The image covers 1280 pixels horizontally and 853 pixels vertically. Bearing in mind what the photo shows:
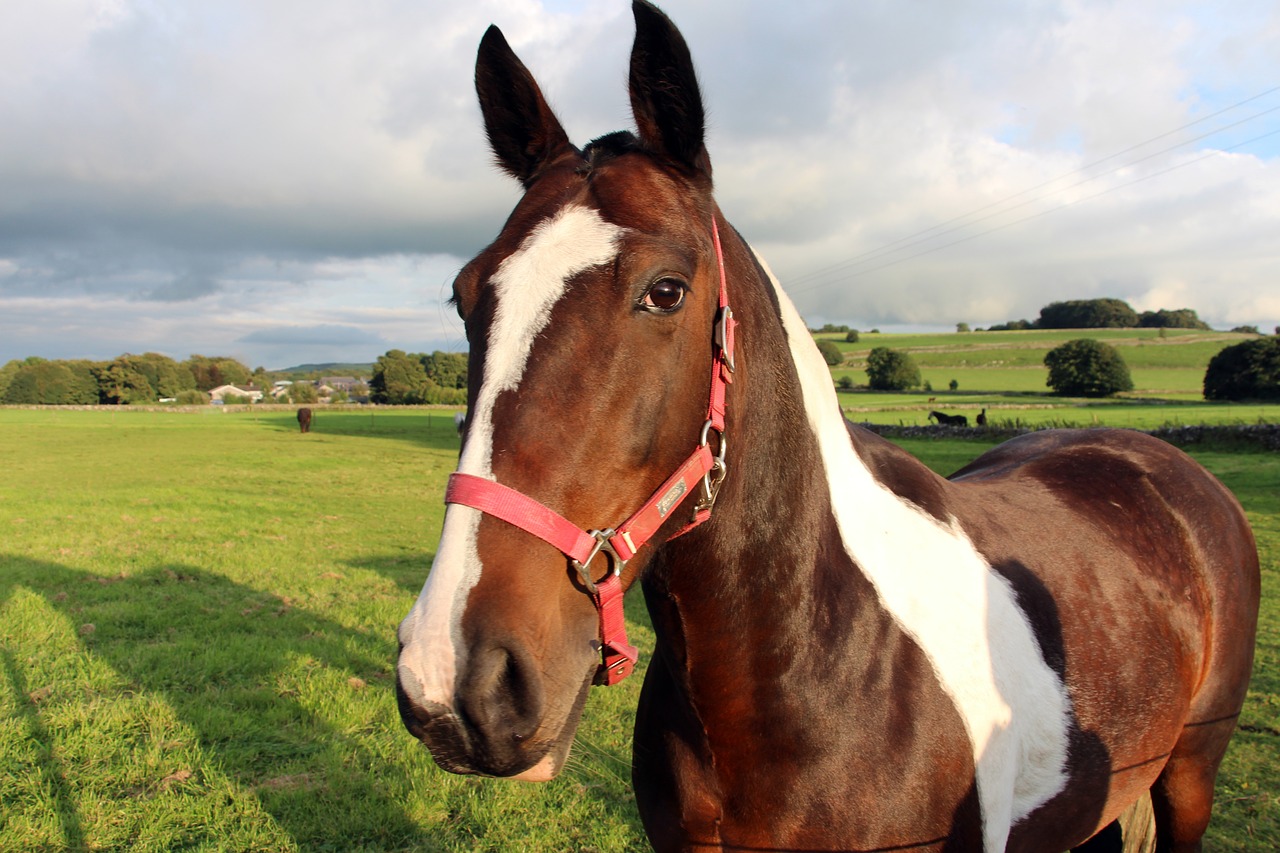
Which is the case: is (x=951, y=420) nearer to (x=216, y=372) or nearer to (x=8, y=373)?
(x=8, y=373)

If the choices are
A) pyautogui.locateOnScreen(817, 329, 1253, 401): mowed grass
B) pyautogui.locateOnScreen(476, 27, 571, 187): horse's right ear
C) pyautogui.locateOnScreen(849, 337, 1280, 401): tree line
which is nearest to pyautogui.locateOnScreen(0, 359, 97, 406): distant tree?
pyautogui.locateOnScreen(817, 329, 1253, 401): mowed grass

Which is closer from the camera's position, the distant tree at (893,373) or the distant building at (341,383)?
the distant tree at (893,373)

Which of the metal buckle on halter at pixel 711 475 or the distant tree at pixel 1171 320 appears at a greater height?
the distant tree at pixel 1171 320

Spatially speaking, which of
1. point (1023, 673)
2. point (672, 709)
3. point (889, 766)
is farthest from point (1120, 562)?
point (672, 709)

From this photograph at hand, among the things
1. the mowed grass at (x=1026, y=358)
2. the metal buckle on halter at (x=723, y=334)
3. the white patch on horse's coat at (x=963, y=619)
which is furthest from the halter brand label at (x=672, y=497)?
the mowed grass at (x=1026, y=358)

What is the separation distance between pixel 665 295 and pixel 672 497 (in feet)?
1.48

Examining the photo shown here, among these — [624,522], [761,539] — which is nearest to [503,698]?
[624,522]

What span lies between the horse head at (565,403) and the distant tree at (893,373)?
63124 mm

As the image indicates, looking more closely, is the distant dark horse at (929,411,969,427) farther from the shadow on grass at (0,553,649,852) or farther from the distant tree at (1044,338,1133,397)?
the shadow on grass at (0,553,649,852)

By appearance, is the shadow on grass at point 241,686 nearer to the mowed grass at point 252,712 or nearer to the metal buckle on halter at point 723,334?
the mowed grass at point 252,712

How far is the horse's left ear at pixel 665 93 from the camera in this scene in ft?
5.60

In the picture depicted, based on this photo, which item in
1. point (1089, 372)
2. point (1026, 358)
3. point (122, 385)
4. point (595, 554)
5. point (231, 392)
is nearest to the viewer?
point (595, 554)

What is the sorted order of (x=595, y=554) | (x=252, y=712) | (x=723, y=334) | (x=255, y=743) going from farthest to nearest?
(x=252, y=712), (x=255, y=743), (x=723, y=334), (x=595, y=554)

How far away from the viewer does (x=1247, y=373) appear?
44250mm
